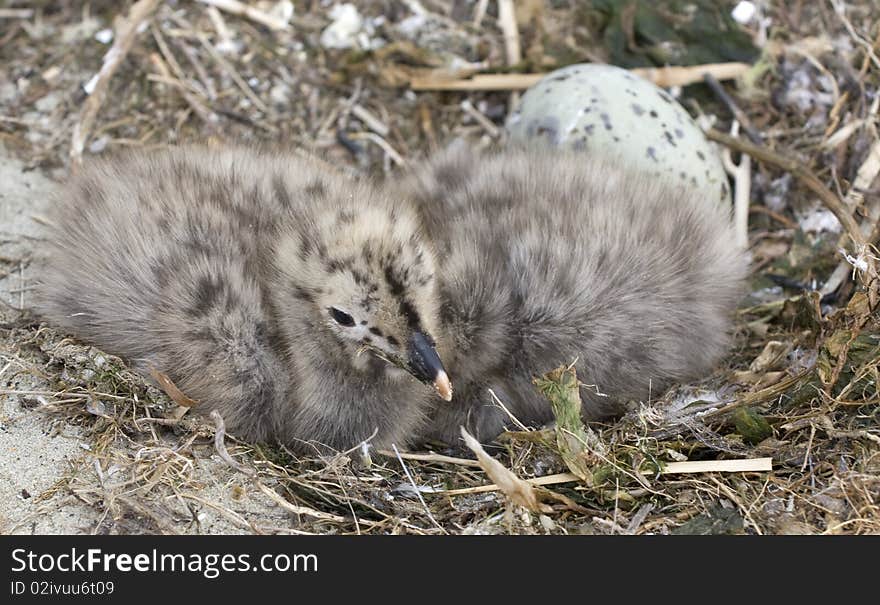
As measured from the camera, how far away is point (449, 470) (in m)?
3.50

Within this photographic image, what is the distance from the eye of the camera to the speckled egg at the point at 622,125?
407 centimetres

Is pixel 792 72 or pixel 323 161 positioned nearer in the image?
pixel 323 161

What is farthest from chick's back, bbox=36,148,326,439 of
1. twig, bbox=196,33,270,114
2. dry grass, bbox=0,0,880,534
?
twig, bbox=196,33,270,114

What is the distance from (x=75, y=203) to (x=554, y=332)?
1.79m

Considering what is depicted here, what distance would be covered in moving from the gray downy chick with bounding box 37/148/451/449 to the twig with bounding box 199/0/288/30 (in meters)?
1.82

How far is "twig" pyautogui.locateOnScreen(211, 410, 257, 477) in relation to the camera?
3096 mm

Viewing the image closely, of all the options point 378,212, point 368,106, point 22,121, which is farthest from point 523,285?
point 22,121

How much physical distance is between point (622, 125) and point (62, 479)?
2.51 meters

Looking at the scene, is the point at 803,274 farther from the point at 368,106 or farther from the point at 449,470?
the point at 368,106

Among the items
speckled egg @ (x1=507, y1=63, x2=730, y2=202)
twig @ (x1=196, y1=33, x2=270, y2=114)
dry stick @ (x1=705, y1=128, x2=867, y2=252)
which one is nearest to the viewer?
dry stick @ (x1=705, y1=128, x2=867, y2=252)

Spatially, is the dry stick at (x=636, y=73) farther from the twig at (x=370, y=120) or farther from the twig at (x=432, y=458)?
the twig at (x=432, y=458)

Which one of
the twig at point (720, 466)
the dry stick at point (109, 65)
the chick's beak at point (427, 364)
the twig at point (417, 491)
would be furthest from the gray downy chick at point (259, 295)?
the dry stick at point (109, 65)

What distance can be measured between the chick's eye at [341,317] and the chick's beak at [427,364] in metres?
0.22

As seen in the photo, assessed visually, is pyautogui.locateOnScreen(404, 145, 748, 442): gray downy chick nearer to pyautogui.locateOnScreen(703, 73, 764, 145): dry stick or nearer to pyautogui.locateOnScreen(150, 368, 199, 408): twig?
pyautogui.locateOnScreen(150, 368, 199, 408): twig
